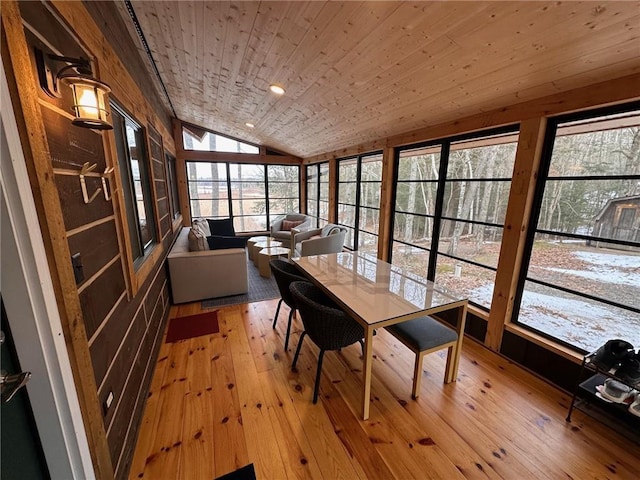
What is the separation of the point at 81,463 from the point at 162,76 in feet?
12.2

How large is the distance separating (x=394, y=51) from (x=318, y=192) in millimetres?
4633

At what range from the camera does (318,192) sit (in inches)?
252

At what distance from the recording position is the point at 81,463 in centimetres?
100

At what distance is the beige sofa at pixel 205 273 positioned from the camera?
10.6 ft

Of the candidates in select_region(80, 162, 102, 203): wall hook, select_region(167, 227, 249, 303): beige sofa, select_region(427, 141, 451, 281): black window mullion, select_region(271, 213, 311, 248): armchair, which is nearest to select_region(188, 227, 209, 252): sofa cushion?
select_region(167, 227, 249, 303): beige sofa

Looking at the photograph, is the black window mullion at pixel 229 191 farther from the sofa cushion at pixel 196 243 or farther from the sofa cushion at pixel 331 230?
the sofa cushion at pixel 196 243

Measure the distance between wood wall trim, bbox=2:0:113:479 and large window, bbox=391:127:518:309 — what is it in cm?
295

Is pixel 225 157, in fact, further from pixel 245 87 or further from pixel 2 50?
pixel 2 50

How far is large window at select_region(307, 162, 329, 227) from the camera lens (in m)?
6.11

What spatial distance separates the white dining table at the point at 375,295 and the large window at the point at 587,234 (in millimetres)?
859

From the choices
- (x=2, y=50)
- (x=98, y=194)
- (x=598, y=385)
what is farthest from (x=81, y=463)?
(x=598, y=385)

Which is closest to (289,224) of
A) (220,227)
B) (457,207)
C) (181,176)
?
(220,227)

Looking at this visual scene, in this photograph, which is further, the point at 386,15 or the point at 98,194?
the point at 386,15

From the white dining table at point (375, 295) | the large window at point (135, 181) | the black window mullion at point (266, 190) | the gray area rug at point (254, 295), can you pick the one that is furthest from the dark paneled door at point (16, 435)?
the black window mullion at point (266, 190)
